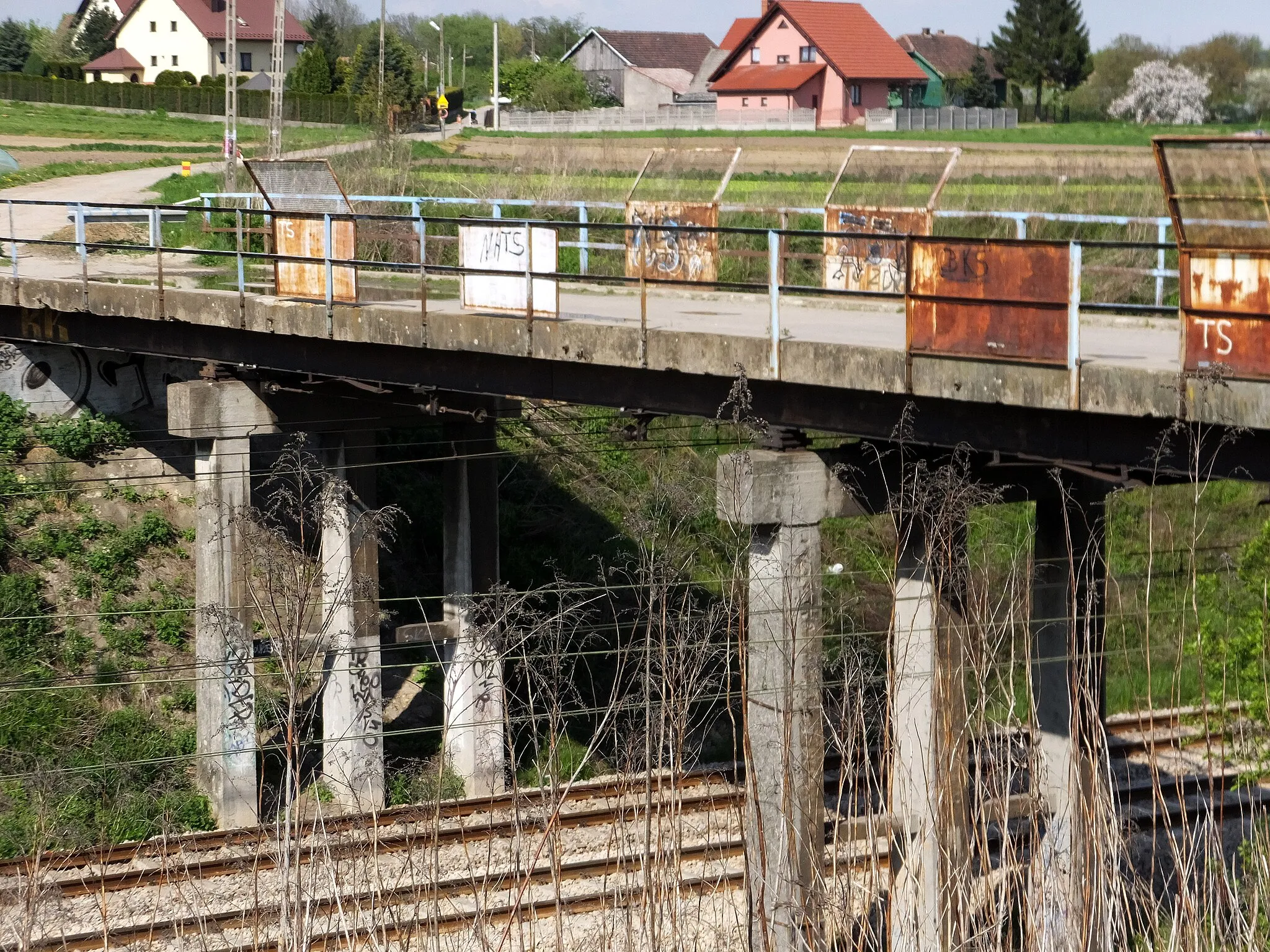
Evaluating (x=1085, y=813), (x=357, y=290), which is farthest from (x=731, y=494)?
(x=357, y=290)

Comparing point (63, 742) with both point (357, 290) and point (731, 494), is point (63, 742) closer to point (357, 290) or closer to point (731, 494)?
point (357, 290)

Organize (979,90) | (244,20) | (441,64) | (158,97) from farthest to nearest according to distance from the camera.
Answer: (244,20)
(441,64)
(979,90)
(158,97)

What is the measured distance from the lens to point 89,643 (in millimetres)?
17875

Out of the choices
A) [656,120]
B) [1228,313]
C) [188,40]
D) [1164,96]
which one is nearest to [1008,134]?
[656,120]

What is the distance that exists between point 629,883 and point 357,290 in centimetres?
896

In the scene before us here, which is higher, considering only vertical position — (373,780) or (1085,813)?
(1085,813)

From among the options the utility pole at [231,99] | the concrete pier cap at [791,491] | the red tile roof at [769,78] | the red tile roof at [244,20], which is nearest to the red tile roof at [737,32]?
the red tile roof at [769,78]

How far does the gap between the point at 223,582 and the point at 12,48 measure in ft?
252

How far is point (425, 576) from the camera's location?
20641 millimetres

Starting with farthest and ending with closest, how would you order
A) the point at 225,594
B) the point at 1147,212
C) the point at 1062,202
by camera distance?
the point at 1062,202
the point at 1147,212
the point at 225,594

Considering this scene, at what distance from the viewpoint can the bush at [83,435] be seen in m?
19.8

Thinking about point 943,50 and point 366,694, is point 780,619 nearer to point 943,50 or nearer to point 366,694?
point 366,694

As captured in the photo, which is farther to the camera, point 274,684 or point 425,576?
point 425,576

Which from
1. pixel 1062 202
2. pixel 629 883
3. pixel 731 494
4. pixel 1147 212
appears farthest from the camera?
pixel 1062 202
